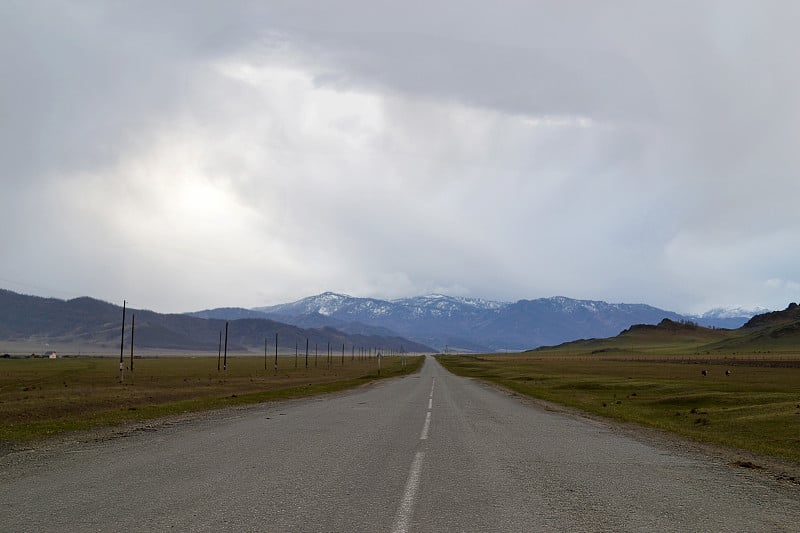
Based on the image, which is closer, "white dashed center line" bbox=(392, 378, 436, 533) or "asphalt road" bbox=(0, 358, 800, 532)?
"white dashed center line" bbox=(392, 378, 436, 533)

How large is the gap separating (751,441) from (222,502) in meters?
17.9

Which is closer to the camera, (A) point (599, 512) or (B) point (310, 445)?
(A) point (599, 512)

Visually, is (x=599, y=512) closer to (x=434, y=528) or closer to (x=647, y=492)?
(x=647, y=492)

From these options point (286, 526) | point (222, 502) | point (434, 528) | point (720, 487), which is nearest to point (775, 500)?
point (720, 487)

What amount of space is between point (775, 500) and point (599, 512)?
144 inches

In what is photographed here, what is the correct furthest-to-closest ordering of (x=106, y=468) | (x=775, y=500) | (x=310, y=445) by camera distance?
(x=310, y=445), (x=106, y=468), (x=775, y=500)

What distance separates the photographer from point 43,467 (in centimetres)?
1342

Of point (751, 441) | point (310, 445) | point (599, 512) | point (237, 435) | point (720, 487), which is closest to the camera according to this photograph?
point (599, 512)

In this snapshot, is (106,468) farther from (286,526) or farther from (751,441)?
(751,441)

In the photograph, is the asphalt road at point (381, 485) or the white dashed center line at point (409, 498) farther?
the asphalt road at point (381, 485)

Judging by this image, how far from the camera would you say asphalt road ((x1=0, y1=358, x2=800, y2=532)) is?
887 cm

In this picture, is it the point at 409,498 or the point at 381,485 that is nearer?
the point at 409,498

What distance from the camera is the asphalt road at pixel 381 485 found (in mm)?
8867

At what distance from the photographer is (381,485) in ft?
36.6
